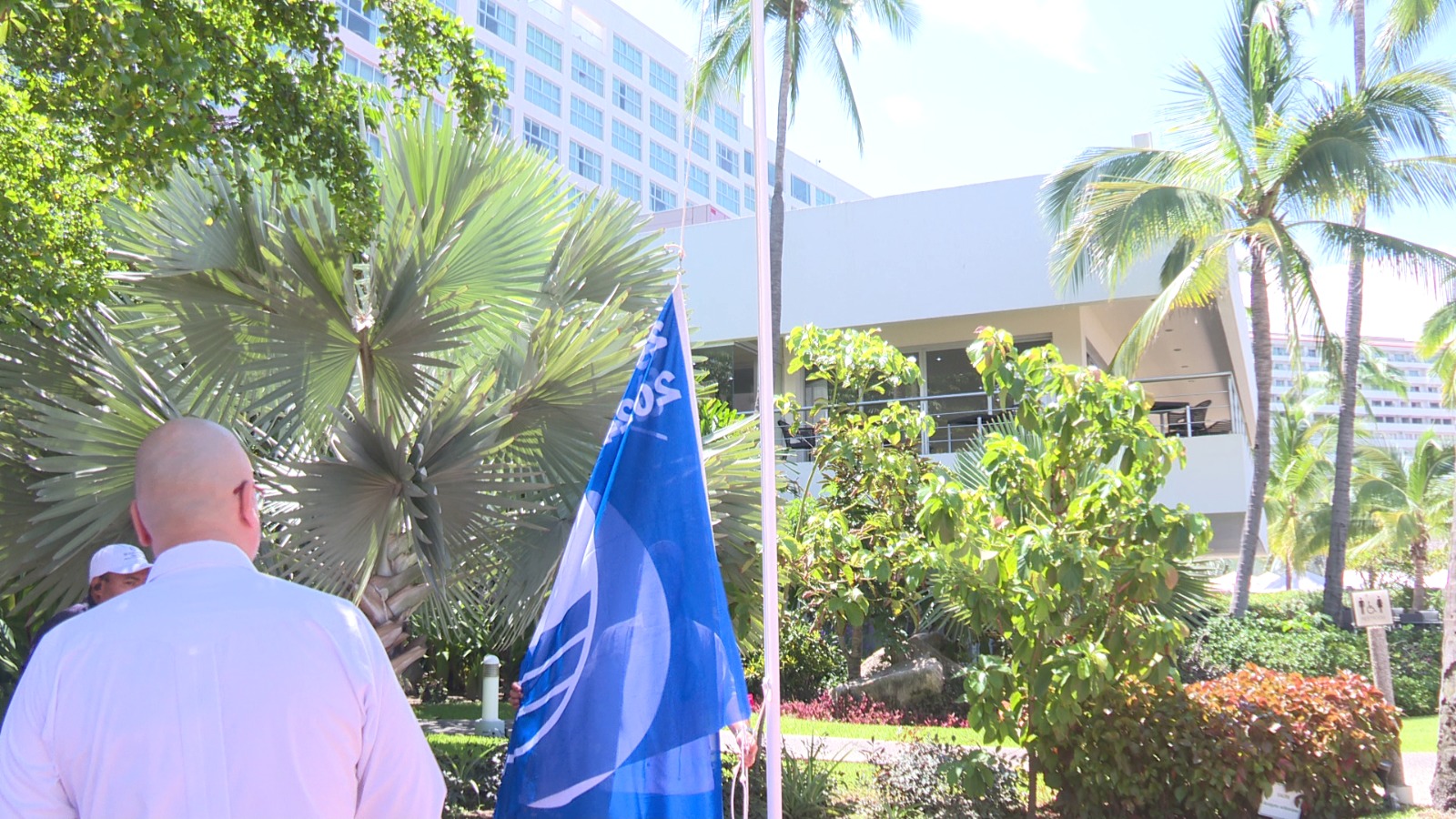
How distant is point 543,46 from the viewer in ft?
167

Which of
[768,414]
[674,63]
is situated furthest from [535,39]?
[768,414]

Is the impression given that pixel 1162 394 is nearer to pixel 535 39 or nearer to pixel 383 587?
pixel 383 587

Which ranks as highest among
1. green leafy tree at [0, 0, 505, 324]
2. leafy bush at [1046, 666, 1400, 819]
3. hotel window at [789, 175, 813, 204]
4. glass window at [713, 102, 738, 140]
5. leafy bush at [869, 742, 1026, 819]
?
glass window at [713, 102, 738, 140]

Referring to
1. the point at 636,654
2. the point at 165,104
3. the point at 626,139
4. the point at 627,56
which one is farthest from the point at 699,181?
the point at 636,654

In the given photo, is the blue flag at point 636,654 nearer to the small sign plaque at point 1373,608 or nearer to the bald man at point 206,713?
the bald man at point 206,713

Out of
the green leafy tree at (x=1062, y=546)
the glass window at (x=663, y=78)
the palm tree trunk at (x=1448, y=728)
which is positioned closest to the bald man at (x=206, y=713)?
the green leafy tree at (x=1062, y=546)

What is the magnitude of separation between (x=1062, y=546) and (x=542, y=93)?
47.6 metres

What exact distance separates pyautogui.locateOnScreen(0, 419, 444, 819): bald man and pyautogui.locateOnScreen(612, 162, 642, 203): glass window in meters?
54.9

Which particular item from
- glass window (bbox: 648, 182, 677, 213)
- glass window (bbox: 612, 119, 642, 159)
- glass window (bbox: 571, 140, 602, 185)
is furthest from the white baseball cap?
glass window (bbox: 648, 182, 677, 213)

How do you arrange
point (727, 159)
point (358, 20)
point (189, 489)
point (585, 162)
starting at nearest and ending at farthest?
point (189, 489) < point (358, 20) < point (585, 162) < point (727, 159)

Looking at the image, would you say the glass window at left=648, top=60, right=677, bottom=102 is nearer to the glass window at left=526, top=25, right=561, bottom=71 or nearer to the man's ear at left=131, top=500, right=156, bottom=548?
the glass window at left=526, top=25, right=561, bottom=71

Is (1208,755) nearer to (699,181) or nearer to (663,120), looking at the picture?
(663,120)

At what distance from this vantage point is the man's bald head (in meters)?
1.87

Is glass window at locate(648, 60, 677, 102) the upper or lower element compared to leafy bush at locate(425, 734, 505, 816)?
upper
